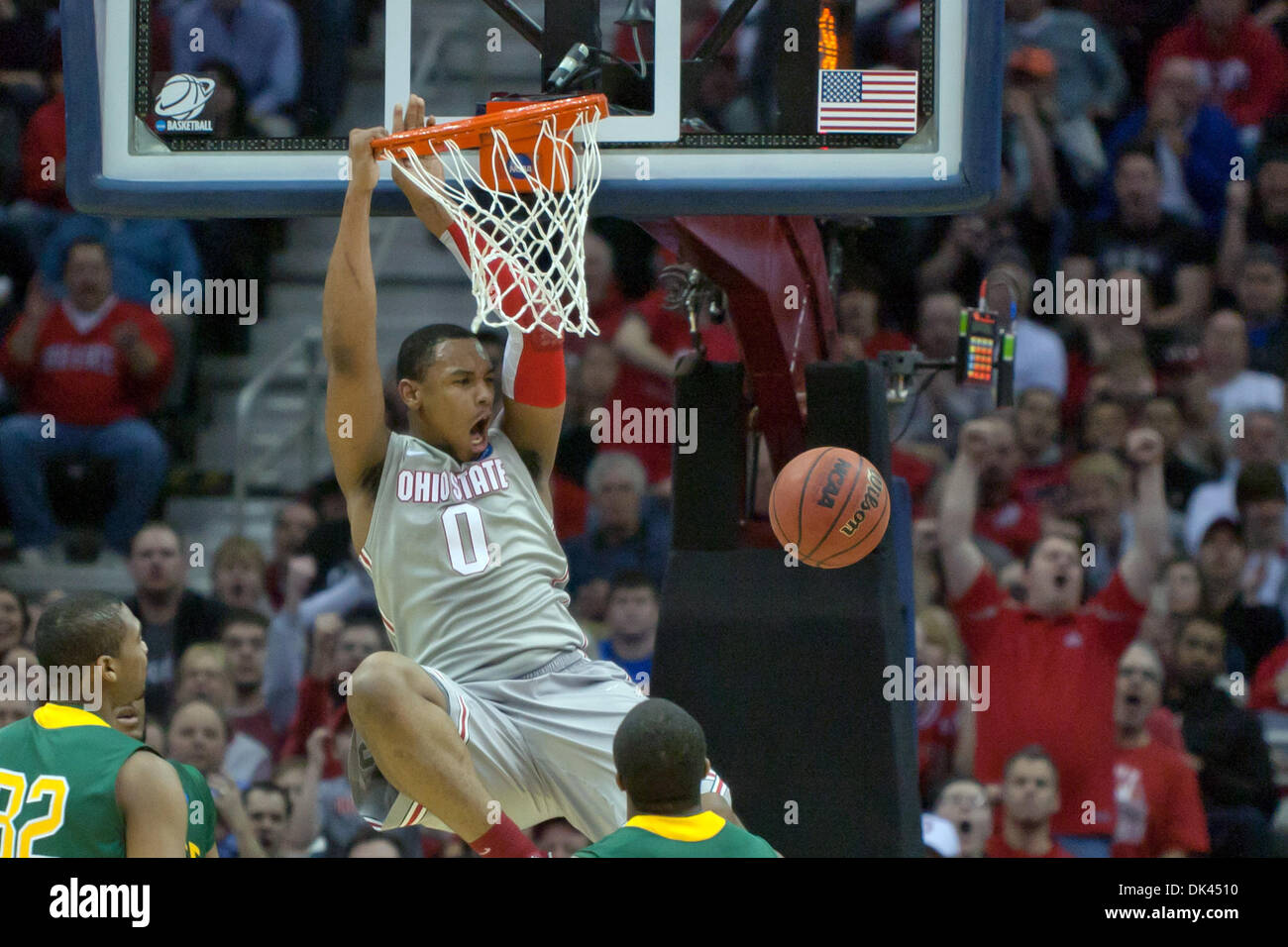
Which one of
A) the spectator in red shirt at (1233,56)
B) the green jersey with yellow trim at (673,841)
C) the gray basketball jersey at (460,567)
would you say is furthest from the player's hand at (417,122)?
the spectator in red shirt at (1233,56)

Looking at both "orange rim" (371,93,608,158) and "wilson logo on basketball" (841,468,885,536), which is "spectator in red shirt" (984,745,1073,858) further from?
"orange rim" (371,93,608,158)

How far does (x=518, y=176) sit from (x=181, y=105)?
2.87ft

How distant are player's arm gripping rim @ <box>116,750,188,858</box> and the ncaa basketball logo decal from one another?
5.57ft

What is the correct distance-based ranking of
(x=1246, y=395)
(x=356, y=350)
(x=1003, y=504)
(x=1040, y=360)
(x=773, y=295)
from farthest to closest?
(x=1040, y=360), (x=1246, y=395), (x=1003, y=504), (x=773, y=295), (x=356, y=350)

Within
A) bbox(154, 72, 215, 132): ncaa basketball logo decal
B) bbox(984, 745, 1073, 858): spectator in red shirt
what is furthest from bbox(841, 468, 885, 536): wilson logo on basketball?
bbox(154, 72, 215, 132): ncaa basketball logo decal

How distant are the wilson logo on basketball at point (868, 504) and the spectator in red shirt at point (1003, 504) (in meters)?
2.57

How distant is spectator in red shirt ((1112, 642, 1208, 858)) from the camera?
659 cm

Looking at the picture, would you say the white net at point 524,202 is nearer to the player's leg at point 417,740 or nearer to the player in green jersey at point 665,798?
the player's leg at point 417,740

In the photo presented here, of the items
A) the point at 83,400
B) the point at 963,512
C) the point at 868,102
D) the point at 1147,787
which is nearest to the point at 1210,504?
the point at 963,512

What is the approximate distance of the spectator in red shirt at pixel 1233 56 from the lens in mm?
8805

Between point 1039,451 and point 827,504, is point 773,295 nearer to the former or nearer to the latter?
point 827,504

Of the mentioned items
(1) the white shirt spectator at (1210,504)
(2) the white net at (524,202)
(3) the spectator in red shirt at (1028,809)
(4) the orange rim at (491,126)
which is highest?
(4) the orange rim at (491,126)

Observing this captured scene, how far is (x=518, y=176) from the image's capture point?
461 centimetres
